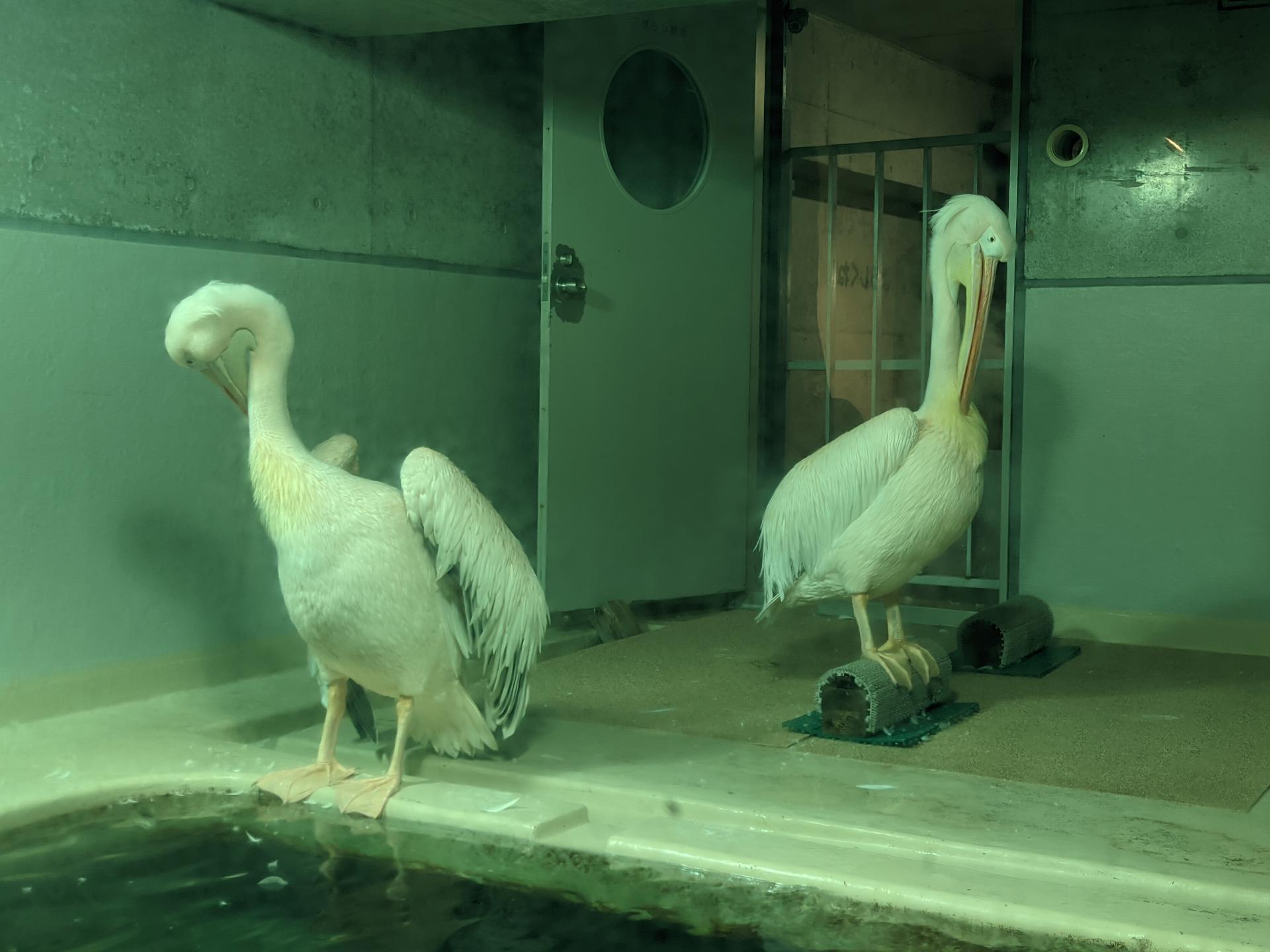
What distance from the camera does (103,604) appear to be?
350 centimetres

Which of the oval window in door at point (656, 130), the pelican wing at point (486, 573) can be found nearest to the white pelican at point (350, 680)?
the pelican wing at point (486, 573)

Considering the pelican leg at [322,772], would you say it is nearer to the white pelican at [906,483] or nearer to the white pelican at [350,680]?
the white pelican at [350,680]

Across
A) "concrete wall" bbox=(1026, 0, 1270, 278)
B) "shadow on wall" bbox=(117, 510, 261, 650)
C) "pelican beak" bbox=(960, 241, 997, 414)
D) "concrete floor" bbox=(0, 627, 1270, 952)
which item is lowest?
"concrete floor" bbox=(0, 627, 1270, 952)

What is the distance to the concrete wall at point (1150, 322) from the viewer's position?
15.1 feet

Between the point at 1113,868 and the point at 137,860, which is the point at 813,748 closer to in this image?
the point at 1113,868

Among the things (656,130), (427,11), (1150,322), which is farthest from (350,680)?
(1150,322)

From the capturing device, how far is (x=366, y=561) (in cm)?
270

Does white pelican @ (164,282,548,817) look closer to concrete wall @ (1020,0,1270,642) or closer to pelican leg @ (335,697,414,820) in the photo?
pelican leg @ (335,697,414,820)

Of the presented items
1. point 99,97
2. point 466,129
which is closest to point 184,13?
point 99,97

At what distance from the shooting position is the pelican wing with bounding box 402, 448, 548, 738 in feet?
8.93

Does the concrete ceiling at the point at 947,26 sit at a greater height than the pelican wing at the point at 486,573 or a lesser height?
greater

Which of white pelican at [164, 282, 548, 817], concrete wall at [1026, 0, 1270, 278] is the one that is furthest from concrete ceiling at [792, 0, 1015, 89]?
white pelican at [164, 282, 548, 817]

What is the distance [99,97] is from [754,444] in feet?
9.89

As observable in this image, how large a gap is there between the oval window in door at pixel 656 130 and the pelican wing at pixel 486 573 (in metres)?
2.43
